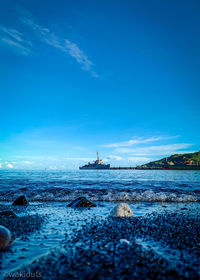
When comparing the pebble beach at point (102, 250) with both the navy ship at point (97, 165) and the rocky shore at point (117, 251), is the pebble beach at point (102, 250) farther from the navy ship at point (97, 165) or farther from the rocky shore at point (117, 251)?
the navy ship at point (97, 165)

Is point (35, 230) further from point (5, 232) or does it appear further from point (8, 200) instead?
point (8, 200)

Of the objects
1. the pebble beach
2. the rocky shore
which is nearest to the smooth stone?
the pebble beach

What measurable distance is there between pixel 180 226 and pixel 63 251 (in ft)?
15.6

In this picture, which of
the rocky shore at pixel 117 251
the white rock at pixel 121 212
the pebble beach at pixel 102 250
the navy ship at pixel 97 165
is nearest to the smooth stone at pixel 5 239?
the pebble beach at pixel 102 250

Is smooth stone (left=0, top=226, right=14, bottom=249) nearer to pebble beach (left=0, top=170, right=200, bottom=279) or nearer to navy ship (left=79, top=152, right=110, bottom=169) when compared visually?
pebble beach (left=0, top=170, right=200, bottom=279)

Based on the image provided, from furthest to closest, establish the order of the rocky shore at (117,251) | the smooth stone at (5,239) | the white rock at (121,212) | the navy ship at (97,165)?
the navy ship at (97,165) < the white rock at (121,212) < the smooth stone at (5,239) < the rocky shore at (117,251)

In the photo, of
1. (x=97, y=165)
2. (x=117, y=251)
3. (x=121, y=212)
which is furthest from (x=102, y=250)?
(x=97, y=165)

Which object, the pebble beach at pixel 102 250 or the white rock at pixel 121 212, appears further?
the white rock at pixel 121 212

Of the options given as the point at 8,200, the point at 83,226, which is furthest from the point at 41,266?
the point at 8,200

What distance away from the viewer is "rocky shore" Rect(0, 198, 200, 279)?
334cm

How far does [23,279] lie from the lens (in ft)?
10.5

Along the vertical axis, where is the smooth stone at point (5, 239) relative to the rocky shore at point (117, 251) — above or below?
above

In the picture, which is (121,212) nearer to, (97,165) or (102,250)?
(102,250)

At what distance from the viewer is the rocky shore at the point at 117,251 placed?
10.9 ft
